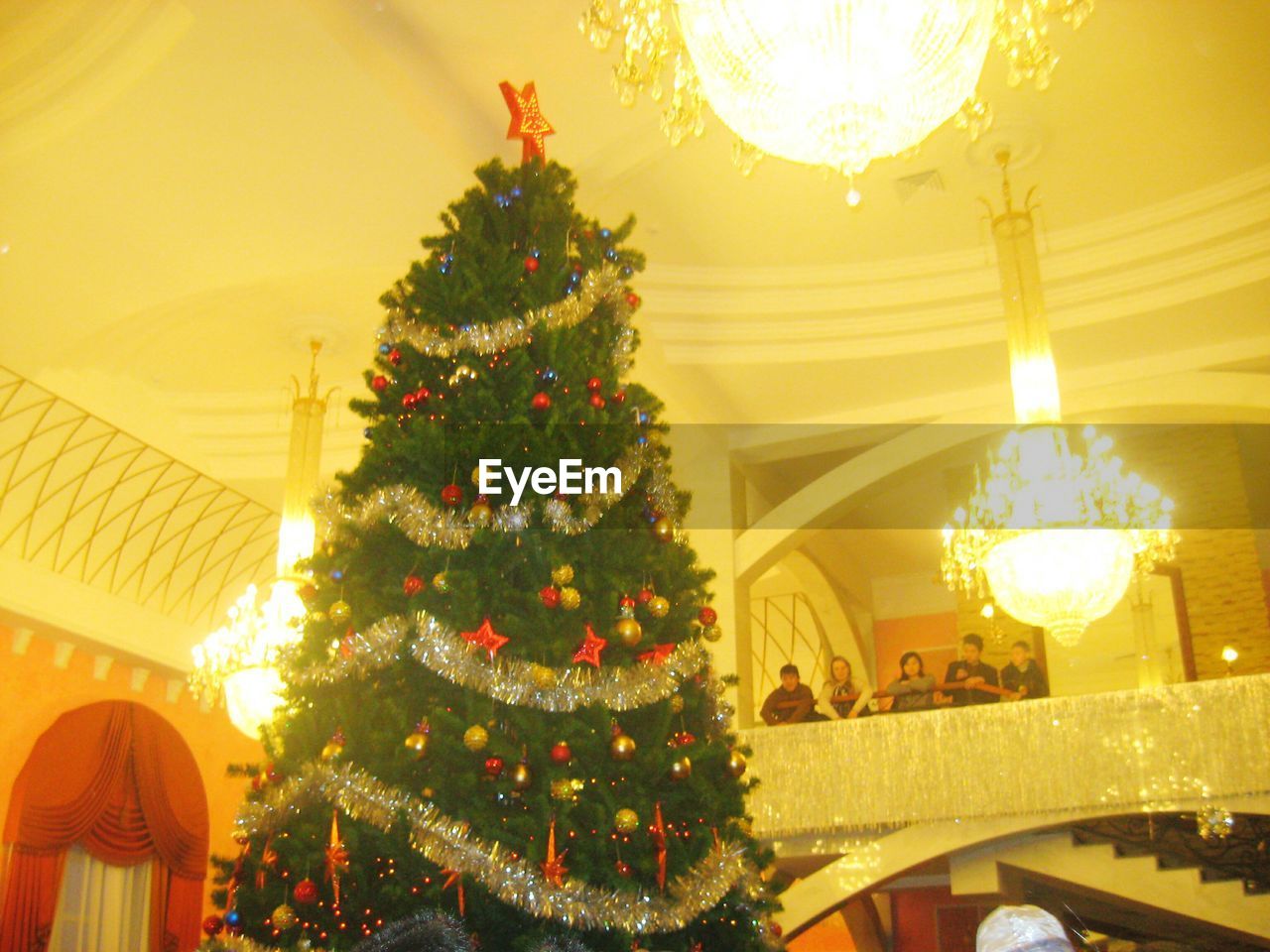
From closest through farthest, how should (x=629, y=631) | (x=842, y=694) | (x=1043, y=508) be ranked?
(x=629, y=631) < (x=1043, y=508) < (x=842, y=694)

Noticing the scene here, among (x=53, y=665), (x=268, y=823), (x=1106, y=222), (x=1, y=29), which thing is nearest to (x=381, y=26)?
(x=1, y=29)

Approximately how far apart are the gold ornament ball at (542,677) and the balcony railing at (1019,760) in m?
5.58

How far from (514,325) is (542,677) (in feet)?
3.43

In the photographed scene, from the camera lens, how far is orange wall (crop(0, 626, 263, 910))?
9.16 meters

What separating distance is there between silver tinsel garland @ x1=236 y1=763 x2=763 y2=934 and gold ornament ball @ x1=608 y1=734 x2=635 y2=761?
0.31m

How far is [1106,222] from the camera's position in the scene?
332 inches

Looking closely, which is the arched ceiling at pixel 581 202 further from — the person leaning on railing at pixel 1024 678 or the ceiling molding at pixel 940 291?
the person leaning on railing at pixel 1024 678

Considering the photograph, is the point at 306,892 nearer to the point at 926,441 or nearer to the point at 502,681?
the point at 502,681

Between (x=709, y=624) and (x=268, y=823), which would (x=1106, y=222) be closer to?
(x=709, y=624)

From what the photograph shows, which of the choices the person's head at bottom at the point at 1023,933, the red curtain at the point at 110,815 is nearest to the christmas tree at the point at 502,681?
the person's head at bottom at the point at 1023,933

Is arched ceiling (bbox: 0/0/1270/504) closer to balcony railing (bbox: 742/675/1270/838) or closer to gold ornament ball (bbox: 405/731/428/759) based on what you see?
balcony railing (bbox: 742/675/1270/838)

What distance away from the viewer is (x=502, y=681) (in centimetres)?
292

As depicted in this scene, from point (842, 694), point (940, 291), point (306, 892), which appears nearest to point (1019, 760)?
point (842, 694)

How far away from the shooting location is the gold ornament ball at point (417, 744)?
9.34 feet
